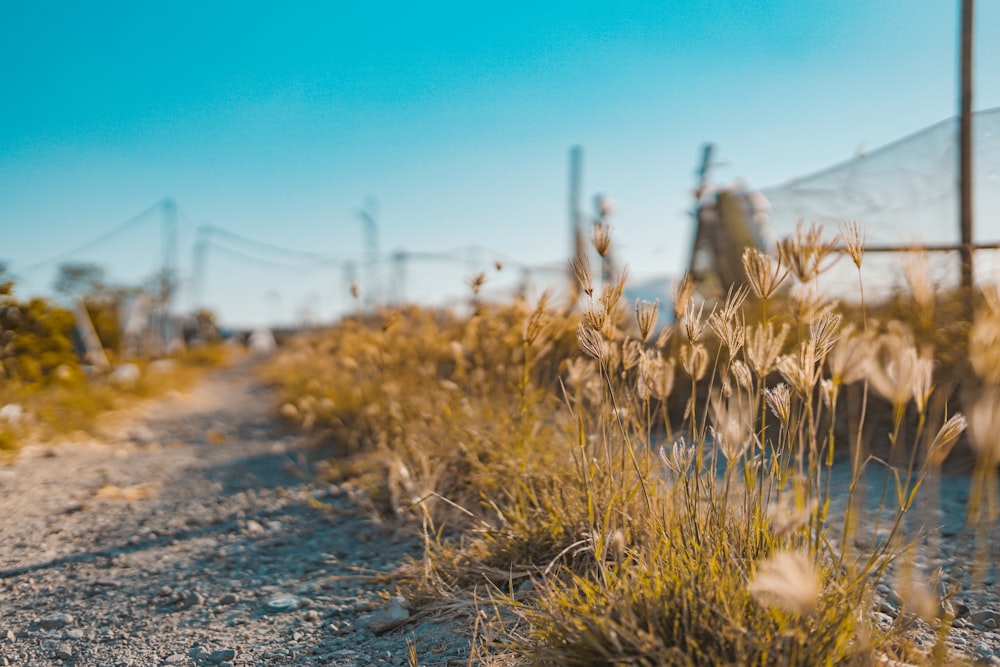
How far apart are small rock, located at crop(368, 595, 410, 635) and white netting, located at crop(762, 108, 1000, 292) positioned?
2.99m

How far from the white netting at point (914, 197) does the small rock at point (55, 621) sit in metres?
3.73

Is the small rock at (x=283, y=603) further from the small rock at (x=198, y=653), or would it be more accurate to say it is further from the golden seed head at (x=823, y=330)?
the golden seed head at (x=823, y=330)

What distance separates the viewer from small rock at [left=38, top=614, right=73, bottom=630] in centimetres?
206

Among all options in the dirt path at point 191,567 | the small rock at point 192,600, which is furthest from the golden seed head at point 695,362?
the small rock at point 192,600

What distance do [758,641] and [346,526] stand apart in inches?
84.1

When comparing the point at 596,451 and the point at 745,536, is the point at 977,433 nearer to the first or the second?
the point at 745,536

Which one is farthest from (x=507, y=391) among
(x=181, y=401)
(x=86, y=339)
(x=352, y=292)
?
(x=86, y=339)

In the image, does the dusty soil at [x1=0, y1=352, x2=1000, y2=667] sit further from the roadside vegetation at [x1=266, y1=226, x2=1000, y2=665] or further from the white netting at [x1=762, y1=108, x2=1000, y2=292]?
the white netting at [x1=762, y1=108, x2=1000, y2=292]

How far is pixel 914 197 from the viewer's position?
427cm

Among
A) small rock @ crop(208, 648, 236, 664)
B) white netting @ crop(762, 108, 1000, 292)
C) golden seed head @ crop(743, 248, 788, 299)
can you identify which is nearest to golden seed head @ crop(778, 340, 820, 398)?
golden seed head @ crop(743, 248, 788, 299)

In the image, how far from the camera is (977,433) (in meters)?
0.99

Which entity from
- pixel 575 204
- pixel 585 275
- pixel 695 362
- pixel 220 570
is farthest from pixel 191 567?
pixel 575 204

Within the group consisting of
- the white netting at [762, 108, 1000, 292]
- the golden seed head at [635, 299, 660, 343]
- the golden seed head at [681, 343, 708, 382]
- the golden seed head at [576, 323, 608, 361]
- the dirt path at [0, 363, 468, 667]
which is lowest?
the dirt path at [0, 363, 468, 667]

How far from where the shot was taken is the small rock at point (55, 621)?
81.0 inches
